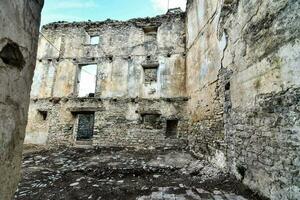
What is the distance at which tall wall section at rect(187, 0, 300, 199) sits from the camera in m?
3.06

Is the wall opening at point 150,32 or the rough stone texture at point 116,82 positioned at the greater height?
the wall opening at point 150,32

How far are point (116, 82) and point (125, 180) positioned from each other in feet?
20.6

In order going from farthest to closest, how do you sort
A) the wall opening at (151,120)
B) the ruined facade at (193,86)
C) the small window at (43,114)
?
the small window at (43,114) → the wall opening at (151,120) → the ruined facade at (193,86)

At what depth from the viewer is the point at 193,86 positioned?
883cm

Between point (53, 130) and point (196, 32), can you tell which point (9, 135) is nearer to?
point (196, 32)

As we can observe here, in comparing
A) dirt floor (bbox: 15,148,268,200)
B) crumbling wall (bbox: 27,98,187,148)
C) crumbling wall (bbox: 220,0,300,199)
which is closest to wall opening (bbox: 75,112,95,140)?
crumbling wall (bbox: 27,98,187,148)

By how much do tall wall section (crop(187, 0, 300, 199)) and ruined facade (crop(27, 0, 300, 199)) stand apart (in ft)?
0.05

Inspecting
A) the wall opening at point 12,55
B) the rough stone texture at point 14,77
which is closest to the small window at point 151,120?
the rough stone texture at point 14,77

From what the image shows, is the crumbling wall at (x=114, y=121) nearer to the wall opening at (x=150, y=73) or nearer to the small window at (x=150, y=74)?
the wall opening at (x=150, y=73)

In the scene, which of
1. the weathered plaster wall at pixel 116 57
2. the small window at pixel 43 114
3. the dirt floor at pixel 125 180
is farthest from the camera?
the small window at pixel 43 114

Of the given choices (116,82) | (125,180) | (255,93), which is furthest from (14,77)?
(116,82)

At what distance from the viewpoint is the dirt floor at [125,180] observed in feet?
13.1

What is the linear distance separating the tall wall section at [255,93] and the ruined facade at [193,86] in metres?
0.02

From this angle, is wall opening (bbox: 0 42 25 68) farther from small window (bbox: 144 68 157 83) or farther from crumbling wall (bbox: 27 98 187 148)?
small window (bbox: 144 68 157 83)
